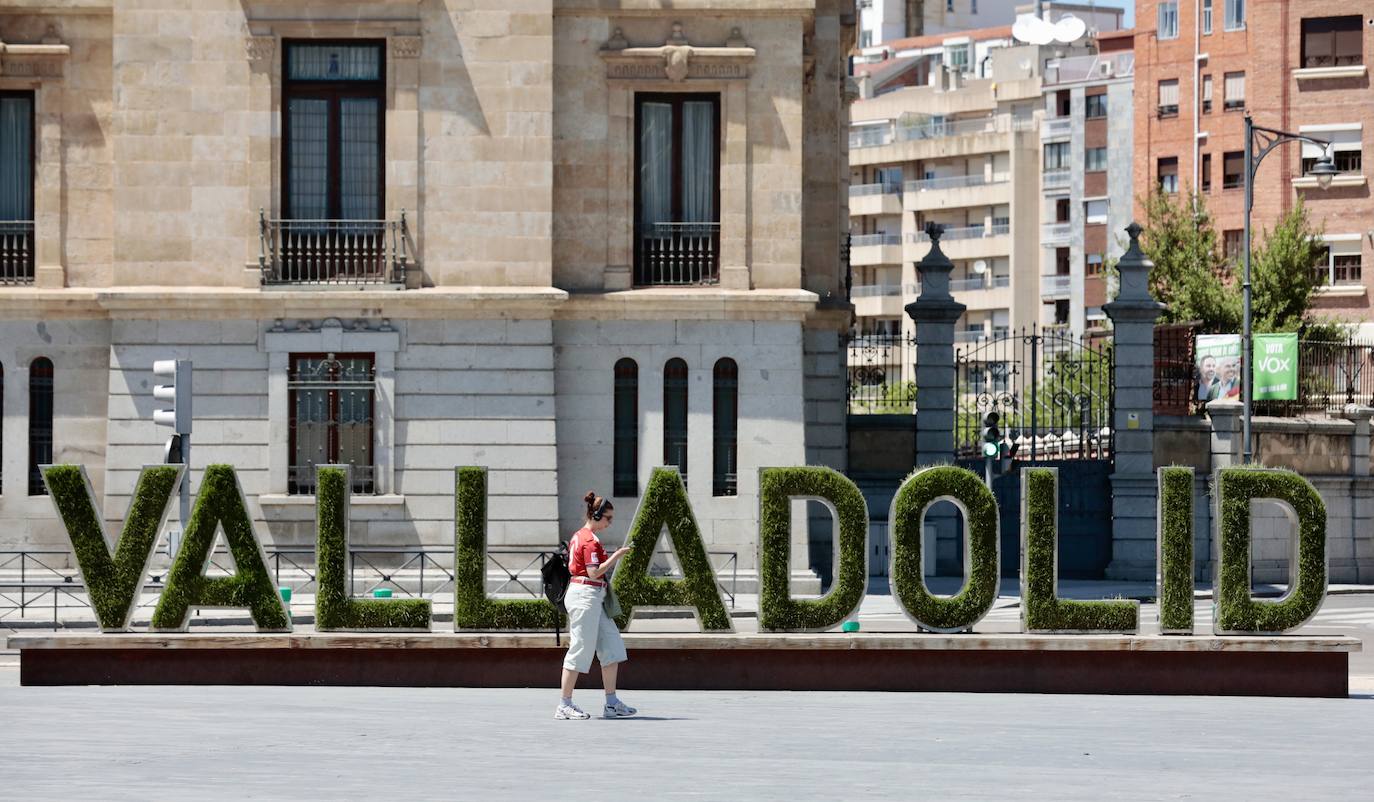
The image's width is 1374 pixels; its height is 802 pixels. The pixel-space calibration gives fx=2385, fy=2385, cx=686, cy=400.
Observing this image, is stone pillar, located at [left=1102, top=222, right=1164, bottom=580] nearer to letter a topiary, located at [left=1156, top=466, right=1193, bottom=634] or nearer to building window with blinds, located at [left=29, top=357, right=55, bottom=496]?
building window with blinds, located at [left=29, top=357, right=55, bottom=496]

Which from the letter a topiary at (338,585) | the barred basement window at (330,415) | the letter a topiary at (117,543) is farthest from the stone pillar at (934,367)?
the letter a topiary at (117,543)

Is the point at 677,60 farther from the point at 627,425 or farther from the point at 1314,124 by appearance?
the point at 1314,124

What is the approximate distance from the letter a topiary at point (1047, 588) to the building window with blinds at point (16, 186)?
18674 mm

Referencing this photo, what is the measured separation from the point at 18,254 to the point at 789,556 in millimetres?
17472

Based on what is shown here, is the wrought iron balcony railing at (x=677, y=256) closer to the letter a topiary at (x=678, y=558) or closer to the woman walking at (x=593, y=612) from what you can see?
the letter a topiary at (x=678, y=558)

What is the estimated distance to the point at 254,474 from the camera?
35.2 metres

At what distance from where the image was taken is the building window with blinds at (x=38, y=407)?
35.5 meters

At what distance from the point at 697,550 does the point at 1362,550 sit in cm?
2433

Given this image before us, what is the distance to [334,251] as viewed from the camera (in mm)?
35438

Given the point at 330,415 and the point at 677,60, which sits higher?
the point at 677,60

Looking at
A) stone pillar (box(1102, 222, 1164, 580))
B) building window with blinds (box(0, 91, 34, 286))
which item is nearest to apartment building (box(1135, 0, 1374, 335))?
stone pillar (box(1102, 222, 1164, 580))

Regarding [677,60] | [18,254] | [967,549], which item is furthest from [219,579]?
[677,60]

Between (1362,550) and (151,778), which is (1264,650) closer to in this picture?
(151,778)

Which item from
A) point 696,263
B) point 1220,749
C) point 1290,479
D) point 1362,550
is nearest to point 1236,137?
point 1362,550
